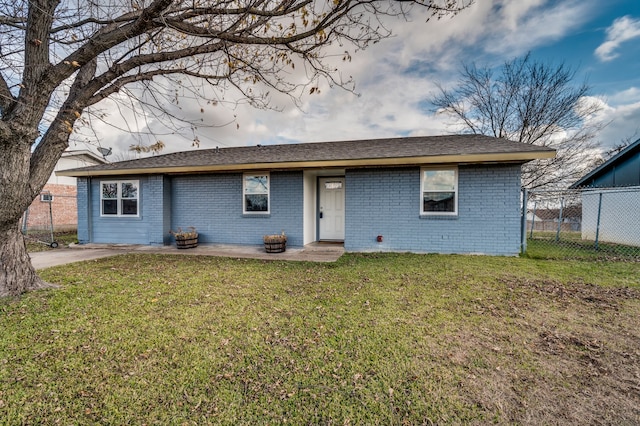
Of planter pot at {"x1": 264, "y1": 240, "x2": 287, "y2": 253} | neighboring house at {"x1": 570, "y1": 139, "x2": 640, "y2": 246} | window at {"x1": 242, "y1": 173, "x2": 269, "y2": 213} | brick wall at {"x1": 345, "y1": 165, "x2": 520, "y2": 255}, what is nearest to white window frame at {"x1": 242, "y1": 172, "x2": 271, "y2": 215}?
window at {"x1": 242, "y1": 173, "x2": 269, "y2": 213}

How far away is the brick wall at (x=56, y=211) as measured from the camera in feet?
48.0

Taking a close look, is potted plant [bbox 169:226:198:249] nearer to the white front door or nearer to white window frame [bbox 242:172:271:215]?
white window frame [bbox 242:172:271:215]

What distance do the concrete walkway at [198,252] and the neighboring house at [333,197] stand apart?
444 mm

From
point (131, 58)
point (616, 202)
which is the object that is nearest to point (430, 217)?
point (131, 58)

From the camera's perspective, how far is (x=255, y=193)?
9516mm

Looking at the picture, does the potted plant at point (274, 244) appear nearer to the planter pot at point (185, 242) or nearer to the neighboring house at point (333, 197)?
the neighboring house at point (333, 197)

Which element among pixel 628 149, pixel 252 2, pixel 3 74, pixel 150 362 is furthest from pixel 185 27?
pixel 628 149

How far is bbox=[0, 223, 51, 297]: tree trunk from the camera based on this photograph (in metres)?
4.10

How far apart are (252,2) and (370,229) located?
20.5ft

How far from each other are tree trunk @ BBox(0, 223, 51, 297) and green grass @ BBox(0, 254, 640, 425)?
33 centimetres

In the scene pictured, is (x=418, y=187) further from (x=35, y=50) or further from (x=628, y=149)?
(x=628, y=149)

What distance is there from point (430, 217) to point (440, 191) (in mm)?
792

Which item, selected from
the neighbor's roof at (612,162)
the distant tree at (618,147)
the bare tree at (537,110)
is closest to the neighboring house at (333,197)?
the neighbor's roof at (612,162)

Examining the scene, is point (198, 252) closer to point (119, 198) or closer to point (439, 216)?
point (119, 198)
